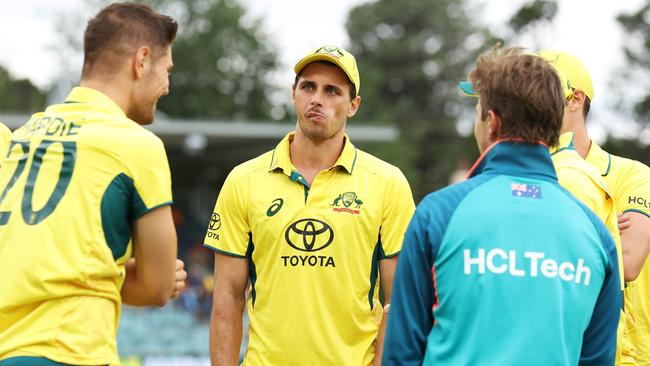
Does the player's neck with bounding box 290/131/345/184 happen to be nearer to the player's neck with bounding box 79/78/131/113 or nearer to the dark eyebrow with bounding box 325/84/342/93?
the dark eyebrow with bounding box 325/84/342/93

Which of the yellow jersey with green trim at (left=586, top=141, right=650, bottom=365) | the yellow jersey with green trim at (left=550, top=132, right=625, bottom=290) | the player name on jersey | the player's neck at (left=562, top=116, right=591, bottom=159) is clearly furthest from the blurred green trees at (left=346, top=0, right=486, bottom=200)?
the player name on jersey

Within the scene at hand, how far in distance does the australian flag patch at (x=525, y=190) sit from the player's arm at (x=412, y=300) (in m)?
0.33

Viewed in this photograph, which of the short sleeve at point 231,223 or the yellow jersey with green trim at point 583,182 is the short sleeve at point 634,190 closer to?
the yellow jersey with green trim at point 583,182

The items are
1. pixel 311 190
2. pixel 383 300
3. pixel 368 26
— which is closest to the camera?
pixel 311 190

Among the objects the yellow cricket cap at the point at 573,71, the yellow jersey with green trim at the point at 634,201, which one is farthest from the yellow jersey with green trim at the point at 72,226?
the yellow jersey with green trim at the point at 634,201

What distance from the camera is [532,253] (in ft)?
10.9

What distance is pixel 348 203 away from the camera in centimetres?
510

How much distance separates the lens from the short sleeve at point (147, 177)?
368cm

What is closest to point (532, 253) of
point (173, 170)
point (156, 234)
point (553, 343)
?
point (553, 343)

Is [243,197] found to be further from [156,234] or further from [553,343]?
[553,343]

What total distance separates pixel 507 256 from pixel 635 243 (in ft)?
6.14

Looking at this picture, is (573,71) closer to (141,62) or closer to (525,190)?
(525,190)

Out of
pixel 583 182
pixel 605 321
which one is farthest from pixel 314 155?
pixel 605 321

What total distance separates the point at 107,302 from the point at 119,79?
0.87 m
